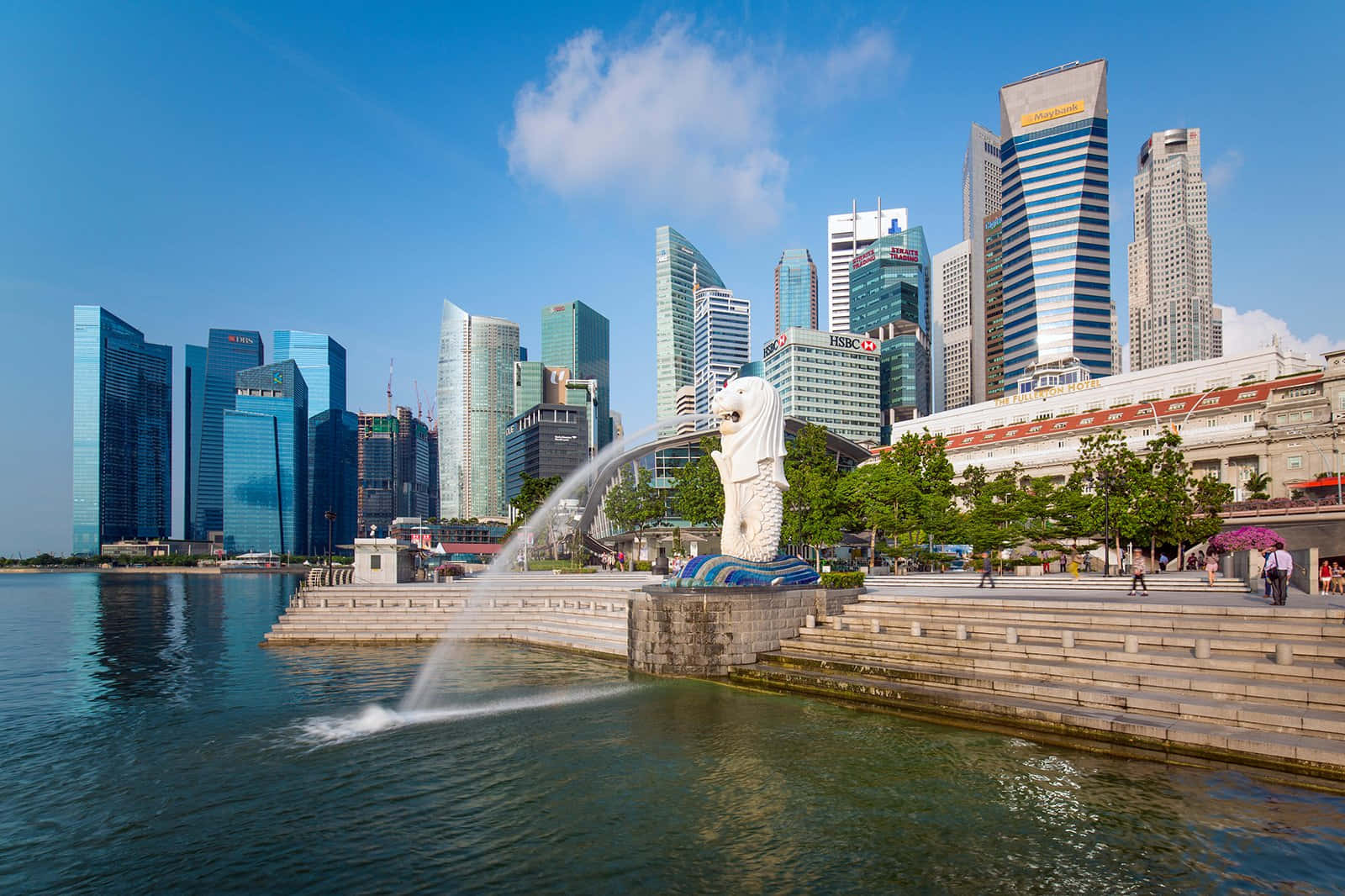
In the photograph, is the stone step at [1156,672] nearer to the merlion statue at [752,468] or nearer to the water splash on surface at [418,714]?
the merlion statue at [752,468]

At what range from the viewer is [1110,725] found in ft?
51.8

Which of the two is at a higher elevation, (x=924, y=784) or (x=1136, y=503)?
(x=1136, y=503)

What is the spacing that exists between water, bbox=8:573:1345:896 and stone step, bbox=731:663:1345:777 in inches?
29.9

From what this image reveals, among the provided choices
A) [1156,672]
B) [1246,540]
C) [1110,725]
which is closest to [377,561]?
[1110,725]

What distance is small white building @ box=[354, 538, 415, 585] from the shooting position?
4853 centimetres

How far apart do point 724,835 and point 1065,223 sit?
167 meters

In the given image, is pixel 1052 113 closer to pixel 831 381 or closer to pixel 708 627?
pixel 831 381

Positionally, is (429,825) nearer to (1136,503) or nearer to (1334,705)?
(1334,705)

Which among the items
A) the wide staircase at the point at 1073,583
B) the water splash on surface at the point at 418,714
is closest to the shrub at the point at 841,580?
the wide staircase at the point at 1073,583

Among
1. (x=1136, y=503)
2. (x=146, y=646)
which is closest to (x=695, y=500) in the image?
(x=1136, y=503)

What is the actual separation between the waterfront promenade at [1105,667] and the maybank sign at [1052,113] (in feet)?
513

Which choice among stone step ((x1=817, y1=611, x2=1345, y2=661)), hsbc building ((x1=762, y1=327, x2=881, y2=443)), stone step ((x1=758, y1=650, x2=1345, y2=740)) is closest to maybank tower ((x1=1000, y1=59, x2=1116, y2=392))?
hsbc building ((x1=762, y1=327, x2=881, y2=443))

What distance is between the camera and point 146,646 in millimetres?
37219

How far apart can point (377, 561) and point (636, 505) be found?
2585 cm
